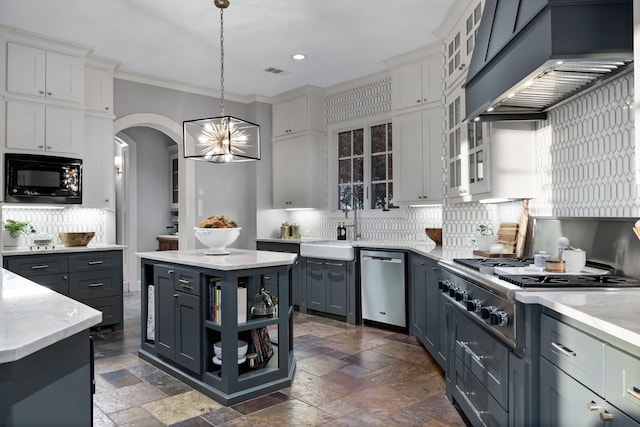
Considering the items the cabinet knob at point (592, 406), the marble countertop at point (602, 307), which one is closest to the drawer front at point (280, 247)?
the marble countertop at point (602, 307)

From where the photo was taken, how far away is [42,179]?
4.60m

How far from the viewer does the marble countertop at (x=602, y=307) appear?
1.29 metres

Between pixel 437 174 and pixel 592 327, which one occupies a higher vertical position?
pixel 437 174

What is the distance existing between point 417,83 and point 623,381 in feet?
13.4

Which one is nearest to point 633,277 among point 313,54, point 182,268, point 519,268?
point 519,268

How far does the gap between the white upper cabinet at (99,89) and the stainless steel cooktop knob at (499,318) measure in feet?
15.4

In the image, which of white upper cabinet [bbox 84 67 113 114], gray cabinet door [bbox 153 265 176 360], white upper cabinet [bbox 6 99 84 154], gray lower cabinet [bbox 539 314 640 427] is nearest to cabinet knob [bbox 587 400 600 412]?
gray lower cabinet [bbox 539 314 640 427]

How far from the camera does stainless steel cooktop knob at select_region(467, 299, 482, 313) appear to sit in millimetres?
2294

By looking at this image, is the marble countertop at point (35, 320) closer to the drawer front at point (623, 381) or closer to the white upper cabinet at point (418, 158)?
the drawer front at point (623, 381)

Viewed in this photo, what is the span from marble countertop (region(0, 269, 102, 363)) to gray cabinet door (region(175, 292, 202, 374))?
4.59ft

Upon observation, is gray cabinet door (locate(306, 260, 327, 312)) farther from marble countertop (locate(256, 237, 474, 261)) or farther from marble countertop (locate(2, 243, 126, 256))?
marble countertop (locate(2, 243, 126, 256))

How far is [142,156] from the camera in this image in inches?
311

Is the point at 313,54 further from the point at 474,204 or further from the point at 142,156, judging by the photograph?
the point at 142,156

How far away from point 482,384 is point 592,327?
1.03 meters
